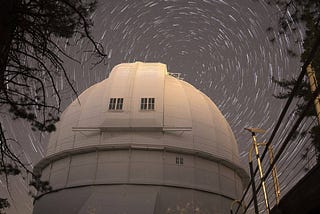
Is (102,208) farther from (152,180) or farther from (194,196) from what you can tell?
(194,196)

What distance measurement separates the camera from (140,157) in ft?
63.0

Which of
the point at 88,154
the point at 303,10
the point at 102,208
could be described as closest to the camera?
the point at 303,10

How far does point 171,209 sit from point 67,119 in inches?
381

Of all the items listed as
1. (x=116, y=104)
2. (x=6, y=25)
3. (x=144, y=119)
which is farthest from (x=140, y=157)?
(x=6, y=25)

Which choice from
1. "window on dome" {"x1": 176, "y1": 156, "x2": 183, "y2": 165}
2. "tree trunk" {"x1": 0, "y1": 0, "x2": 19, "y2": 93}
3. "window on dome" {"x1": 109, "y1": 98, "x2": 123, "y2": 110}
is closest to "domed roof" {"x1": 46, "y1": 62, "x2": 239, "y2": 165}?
"window on dome" {"x1": 109, "y1": 98, "x2": 123, "y2": 110}

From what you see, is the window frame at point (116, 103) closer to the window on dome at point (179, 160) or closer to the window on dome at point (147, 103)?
the window on dome at point (147, 103)

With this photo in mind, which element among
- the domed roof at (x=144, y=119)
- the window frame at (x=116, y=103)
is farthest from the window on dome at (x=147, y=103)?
the window frame at (x=116, y=103)

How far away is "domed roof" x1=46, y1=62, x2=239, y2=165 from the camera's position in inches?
774

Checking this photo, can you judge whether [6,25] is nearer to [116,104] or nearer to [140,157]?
[140,157]

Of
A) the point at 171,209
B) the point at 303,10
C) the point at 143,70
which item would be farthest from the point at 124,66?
the point at 303,10

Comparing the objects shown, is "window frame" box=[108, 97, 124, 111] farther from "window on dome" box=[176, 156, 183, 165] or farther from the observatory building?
"window on dome" box=[176, 156, 183, 165]

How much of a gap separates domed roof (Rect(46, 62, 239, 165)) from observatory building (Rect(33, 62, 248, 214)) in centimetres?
6

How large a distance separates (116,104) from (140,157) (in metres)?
3.71

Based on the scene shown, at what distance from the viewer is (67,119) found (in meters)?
23.1
